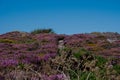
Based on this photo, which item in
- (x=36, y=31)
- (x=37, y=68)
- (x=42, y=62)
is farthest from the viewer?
(x=36, y=31)

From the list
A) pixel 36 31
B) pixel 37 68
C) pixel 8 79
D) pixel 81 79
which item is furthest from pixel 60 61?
pixel 36 31

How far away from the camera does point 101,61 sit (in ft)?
42.1

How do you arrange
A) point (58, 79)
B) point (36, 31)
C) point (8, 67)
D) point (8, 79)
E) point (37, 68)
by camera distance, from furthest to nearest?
point (36, 31)
point (37, 68)
point (8, 67)
point (58, 79)
point (8, 79)

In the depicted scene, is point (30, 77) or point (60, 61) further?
point (30, 77)

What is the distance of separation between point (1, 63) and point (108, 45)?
1496 centimetres

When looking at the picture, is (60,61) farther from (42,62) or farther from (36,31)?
(36,31)

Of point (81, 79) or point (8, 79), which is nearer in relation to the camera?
point (8, 79)

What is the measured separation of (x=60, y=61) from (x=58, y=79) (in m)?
1.66

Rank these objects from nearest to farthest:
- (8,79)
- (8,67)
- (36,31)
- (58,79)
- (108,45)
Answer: (8,79) < (58,79) < (8,67) < (108,45) < (36,31)

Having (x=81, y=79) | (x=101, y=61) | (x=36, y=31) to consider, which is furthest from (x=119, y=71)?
(x=36, y=31)

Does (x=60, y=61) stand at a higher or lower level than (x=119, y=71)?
higher

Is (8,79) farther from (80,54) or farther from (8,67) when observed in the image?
(80,54)

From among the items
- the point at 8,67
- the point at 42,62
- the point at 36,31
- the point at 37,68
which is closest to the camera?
the point at 8,67

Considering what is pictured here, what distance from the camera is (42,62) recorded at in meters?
12.4
